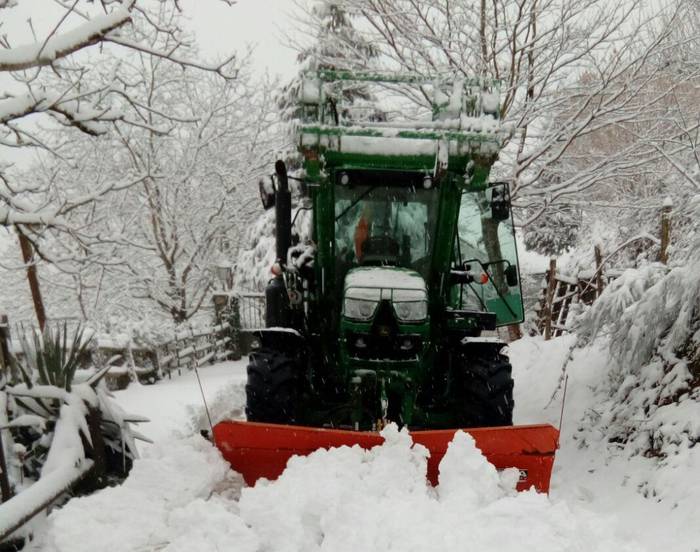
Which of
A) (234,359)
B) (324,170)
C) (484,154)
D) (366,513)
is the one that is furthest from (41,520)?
(234,359)

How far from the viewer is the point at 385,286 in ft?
13.5

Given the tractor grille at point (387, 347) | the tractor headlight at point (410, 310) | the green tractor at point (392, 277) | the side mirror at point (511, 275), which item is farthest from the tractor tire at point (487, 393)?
the side mirror at point (511, 275)

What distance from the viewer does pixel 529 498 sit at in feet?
8.80

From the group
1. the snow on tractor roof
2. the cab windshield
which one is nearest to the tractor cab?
the cab windshield

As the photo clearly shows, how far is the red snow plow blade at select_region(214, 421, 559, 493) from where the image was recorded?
3316 mm

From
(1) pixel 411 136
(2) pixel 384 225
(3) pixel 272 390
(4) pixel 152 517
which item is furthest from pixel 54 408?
(1) pixel 411 136

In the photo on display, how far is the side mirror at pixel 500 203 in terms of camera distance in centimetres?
455

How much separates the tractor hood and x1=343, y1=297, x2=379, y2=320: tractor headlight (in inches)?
1.1

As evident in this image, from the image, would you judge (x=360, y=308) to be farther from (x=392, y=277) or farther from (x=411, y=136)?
(x=411, y=136)

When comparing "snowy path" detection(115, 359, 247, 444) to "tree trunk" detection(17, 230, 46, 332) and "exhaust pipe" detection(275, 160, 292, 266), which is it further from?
"exhaust pipe" detection(275, 160, 292, 266)

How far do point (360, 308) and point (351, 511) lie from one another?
5.65 feet

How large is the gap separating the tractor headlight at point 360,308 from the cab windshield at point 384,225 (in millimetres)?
595

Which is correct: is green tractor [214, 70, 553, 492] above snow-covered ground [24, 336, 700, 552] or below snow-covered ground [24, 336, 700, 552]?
above

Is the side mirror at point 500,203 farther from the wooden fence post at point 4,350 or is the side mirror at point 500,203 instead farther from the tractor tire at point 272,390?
the wooden fence post at point 4,350
